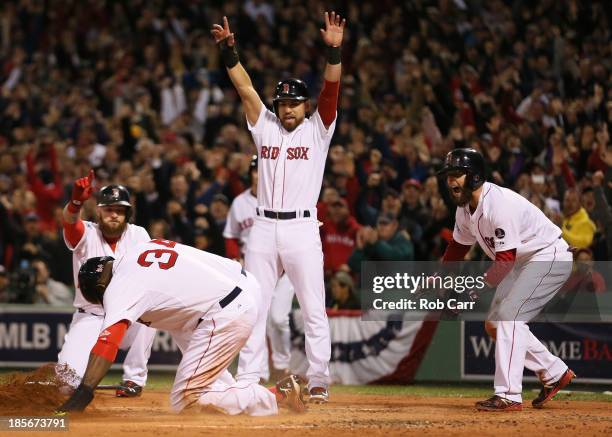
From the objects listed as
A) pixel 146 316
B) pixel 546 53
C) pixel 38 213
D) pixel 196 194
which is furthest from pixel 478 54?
pixel 146 316

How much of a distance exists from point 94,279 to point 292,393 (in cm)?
168

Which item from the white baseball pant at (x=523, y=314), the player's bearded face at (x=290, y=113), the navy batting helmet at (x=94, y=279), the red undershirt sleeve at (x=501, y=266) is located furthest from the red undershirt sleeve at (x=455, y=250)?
the navy batting helmet at (x=94, y=279)

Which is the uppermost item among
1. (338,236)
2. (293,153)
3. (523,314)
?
(293,153)

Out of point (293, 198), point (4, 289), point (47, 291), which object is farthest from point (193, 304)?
point (4, 289)

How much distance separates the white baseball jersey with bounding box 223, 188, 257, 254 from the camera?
36.3 feet

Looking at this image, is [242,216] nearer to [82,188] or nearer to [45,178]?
[82,188]

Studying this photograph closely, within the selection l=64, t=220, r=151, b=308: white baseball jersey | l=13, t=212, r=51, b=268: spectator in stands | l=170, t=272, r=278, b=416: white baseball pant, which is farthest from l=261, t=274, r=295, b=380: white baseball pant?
l=13, t=212, r=51, b=268: spectator in stands

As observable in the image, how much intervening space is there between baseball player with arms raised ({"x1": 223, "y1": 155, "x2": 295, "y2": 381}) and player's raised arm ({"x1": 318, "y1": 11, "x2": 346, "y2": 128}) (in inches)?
91.9

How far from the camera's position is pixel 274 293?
1105 cm

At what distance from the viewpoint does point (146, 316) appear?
24.5 feet

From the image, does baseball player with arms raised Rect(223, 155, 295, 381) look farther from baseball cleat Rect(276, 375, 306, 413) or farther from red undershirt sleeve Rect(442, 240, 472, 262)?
baseball cleat Rect(276, 375, 306, 413)

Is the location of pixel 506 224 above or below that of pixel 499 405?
above
